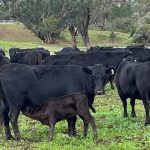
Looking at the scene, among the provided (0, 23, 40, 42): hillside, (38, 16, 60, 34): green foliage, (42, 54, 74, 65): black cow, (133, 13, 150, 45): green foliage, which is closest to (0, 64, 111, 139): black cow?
(42, 54, 74, 65): black cow

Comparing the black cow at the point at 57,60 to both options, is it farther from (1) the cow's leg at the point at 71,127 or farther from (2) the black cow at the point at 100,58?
(1) the cow's leg at the point at 71,127

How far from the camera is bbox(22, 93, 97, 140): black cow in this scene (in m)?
8.09

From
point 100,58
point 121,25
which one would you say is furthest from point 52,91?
point 121,25

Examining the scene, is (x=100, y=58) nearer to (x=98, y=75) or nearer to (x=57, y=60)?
(x=57, y=60)

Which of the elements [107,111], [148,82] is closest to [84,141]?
[148,82]

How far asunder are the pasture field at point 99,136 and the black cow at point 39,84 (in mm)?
420

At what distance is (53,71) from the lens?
8.80m

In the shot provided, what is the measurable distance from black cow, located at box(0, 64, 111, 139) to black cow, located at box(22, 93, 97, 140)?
27 centimetres

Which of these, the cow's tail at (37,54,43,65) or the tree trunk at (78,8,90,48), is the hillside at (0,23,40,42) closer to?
the tree trunk at (78,8,90,48)

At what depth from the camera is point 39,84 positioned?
855 cm

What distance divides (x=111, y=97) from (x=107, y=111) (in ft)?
9.47

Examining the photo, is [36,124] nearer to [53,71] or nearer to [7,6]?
[53,71]

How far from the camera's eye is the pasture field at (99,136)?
7609 mm

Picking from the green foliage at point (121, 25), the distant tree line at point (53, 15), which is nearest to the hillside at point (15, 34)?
the distant tree line at point (53, 15)
